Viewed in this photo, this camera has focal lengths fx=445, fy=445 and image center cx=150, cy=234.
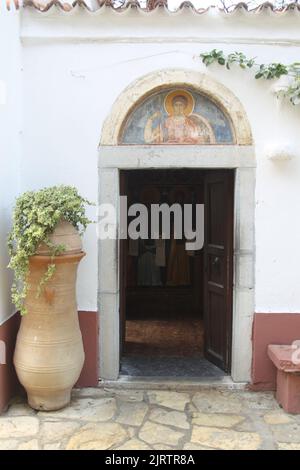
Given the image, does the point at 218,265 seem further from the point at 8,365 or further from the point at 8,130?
the point at 8,130

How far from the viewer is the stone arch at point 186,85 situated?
449cm

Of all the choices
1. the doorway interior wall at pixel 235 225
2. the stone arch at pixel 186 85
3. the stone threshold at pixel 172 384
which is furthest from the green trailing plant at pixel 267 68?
the stone threshold at pixel 172 384

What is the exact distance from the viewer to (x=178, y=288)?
8172mm

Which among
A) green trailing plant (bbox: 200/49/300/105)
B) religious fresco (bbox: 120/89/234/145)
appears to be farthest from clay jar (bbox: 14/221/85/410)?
green trailing plant (bbox: 200/49/300/105)

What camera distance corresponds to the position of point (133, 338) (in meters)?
6.39

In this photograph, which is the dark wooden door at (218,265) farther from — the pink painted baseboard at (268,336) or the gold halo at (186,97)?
the gold halo at (186,97)

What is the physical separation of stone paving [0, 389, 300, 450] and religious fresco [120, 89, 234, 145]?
2597 millimetres

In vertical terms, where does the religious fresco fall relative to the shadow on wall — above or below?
above

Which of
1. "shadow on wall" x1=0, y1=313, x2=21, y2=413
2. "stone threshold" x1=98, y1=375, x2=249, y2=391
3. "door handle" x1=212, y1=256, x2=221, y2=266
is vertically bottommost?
"stone threshold" x1=98, y1=375, x2=249, y2=391

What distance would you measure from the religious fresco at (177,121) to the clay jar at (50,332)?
1.32 m

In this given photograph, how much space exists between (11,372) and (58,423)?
800 millimetres

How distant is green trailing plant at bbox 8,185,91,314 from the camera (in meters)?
3.79

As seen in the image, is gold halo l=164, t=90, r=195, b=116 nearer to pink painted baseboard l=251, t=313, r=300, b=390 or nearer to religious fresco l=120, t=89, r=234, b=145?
religious fresco l=120, t=89, r=234, b=145

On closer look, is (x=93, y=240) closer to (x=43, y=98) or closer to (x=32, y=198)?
(x=32, y=198)
